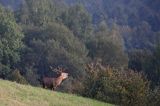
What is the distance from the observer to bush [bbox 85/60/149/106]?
1008 inches

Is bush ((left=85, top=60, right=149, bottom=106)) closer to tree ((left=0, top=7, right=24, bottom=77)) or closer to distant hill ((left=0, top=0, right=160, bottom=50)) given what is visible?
tree ((left=0, top=7, right=24, bottom=77))

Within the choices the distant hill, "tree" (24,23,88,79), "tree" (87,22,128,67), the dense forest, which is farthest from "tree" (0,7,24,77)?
the distant hill

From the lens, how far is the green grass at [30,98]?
16592 millimetres

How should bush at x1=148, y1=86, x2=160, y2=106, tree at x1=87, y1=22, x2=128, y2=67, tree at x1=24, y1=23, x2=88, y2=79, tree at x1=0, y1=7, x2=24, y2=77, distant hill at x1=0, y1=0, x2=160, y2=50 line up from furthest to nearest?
distant hill at x1=0, y1=0, x2=160, y2=50 < tree at x1=87, y1=22, x2=128, y2=67 < tree at x1=24, y1=23, x2=88, y2=79 < tree at x1=0, y1=7, x2=24, y2=77 < bush at x1=148, y1=86, x2=160, y2=106

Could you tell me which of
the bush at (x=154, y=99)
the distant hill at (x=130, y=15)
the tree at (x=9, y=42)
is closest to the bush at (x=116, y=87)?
the bush at (x=154, y=99)

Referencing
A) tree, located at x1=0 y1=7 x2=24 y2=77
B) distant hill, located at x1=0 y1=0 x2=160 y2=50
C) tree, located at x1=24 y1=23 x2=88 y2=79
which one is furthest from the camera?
distant hill, located at x1=0 y1=0 x2=160 y2=50

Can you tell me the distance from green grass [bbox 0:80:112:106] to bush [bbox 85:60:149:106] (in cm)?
512

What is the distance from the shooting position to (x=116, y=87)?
85.9 ft

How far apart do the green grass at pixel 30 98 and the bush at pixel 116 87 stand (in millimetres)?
5122

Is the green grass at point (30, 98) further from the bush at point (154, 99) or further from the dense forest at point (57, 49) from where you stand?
the dense forest at point (57, 49)

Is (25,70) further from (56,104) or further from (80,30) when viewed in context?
(56,104)

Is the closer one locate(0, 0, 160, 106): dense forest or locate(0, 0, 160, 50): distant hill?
locate(0, 0, 160, 106): dense forest

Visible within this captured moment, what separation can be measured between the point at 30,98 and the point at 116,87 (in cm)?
923

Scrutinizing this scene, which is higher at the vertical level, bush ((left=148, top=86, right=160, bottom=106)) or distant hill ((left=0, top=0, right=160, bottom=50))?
distant hill ((left=0, top=0, right=160, bottom=50))
